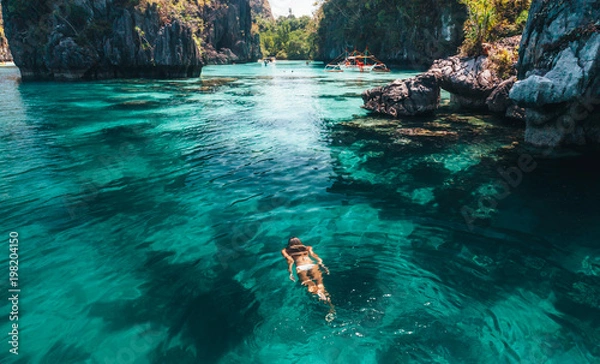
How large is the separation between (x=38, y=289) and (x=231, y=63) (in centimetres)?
11624

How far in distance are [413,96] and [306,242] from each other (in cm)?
1575

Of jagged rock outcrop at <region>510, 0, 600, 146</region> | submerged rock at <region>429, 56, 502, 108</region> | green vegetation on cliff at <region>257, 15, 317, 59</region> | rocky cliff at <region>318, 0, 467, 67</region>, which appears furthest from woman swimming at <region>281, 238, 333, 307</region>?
green vegetation on cliff at <region>257, 15, 317, 59</region>

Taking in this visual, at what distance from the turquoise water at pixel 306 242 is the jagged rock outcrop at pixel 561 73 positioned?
1.06 meters

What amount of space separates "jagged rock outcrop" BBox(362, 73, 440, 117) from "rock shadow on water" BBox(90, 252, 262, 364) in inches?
683

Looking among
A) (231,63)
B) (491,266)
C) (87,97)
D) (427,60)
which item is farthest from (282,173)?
(231,63)

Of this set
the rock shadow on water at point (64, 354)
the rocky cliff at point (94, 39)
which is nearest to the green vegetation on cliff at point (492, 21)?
the rock shadow on water at point (64, 354)

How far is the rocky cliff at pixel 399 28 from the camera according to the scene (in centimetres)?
5674

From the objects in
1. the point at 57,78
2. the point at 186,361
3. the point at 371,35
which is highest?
the point at 371,35

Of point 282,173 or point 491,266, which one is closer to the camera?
point 491,266

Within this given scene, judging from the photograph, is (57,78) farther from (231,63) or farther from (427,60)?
(231,63)

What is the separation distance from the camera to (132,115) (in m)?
23.3

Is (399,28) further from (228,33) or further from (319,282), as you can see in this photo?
(319,282)

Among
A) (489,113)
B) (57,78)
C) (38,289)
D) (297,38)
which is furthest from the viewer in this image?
(297,38)

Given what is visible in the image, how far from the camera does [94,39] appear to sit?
4688 centimetres
